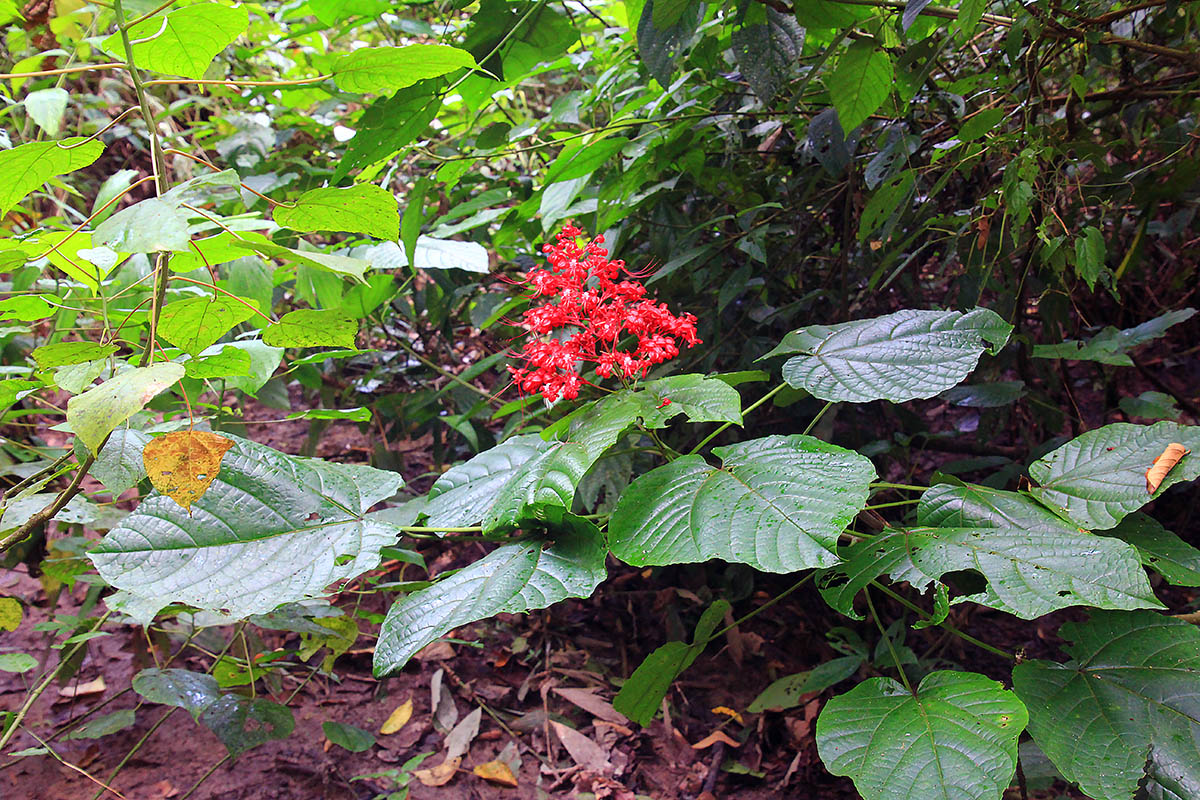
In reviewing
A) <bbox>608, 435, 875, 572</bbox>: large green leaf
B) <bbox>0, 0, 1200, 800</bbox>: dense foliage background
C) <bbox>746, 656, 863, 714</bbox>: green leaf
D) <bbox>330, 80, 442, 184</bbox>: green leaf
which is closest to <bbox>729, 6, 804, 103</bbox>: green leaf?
<bbox>0, 0, 1200, 800</bbox>: dense foliage background

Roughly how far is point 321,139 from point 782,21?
1.85 m

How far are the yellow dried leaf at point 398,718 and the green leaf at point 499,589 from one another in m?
1.21

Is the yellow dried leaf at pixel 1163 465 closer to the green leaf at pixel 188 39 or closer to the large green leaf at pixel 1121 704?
the large green leaf at pixel 1121 704

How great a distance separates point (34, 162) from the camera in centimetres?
80

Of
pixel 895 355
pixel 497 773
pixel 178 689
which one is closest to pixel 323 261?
pixel 895 355

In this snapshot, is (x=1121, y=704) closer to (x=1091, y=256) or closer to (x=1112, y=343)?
(x=1091, y=256)

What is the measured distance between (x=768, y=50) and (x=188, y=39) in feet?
3.23

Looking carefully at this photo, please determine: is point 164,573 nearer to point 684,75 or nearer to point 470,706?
point 470,706

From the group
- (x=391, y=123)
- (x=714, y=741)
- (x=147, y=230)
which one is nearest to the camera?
(x=147, y=230)

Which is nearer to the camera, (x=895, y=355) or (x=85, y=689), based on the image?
(x=895, y=355)

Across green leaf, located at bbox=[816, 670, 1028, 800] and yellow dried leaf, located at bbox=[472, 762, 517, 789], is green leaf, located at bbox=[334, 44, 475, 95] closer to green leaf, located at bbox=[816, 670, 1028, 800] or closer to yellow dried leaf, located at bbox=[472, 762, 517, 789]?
green leaf, located at bbox=[816, 670, 1028, 800]

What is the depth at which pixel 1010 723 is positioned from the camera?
2.64 ft

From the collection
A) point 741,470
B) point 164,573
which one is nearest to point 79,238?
point 164,573

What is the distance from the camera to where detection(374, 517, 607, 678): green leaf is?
812 mm
